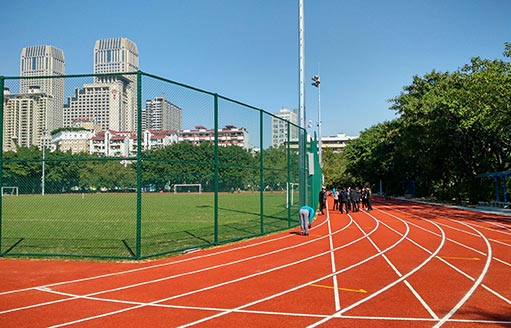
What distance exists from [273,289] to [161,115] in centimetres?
548

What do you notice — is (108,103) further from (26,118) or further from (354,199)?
(354,199)

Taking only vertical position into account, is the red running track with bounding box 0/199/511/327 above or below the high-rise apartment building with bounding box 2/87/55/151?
below

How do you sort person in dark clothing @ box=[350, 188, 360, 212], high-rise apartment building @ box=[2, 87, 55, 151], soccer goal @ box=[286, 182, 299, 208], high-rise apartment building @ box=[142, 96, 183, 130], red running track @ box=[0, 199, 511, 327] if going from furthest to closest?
1. person in dark clothing @ box=[350, 188, 360, 212]
2. soccer goal @ box=[286, 182, 299, 208]
3. high-rise apartment building @ box=[2, 87, 55, 151]
4. high-rise apartment building @ box=[142, 96, 183, 130]
5. red running track @ box=[0, 199, 511, 327]

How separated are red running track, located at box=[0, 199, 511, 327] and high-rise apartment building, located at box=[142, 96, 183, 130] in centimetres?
333

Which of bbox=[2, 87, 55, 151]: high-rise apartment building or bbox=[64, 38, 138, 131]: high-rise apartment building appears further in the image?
bbox=[2, 87, 55, 151]: high-rise apartment building

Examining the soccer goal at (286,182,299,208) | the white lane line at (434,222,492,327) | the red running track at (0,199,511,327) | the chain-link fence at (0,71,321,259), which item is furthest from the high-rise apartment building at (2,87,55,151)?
the white lane line at (434,222,492,327)

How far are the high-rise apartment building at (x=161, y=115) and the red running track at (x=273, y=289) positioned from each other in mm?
3329

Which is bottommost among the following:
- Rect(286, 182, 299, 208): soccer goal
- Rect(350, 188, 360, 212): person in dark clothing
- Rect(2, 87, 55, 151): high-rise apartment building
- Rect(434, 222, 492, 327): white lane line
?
Rect(434, 222, 492, 327): white lane line

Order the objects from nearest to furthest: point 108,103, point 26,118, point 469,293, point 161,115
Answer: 1. point 469,293
2. point 108,103
3. point 161,115
4. point 26,118

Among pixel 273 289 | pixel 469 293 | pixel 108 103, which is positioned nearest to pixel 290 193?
pixel 108 103

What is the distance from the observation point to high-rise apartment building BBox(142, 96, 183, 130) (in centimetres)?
1033

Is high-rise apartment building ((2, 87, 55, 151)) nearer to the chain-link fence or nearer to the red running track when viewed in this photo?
the chain-link fence

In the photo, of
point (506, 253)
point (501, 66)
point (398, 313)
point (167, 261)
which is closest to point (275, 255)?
point (167, 261)

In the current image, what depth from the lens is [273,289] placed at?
24.1 feet
